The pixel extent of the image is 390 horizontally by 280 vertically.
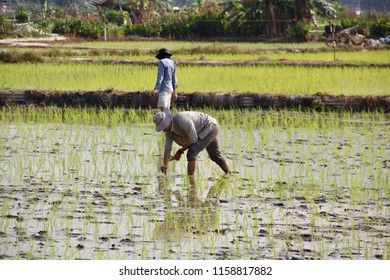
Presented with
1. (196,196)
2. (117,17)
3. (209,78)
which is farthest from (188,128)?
(117,17)

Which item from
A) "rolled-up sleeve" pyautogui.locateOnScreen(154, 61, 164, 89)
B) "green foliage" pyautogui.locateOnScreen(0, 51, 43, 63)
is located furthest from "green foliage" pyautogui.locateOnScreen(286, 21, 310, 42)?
"rolled-up sleeve" pyautogui.locateOnScreen(154, 61, 164, 89)

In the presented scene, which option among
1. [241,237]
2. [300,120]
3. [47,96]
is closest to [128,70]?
[47,96]

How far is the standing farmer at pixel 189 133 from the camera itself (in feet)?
16.8

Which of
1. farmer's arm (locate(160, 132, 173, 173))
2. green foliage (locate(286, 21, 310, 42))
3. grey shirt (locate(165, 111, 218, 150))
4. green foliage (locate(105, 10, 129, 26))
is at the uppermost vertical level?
grey shirt (locate(165, 111, 218, 150))

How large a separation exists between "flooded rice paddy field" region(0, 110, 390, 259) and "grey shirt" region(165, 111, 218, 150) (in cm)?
27

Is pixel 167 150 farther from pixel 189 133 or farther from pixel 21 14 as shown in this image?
pixel 21 14

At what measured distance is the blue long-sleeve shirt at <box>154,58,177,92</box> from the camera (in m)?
6.23

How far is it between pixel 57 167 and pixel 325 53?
7.46m

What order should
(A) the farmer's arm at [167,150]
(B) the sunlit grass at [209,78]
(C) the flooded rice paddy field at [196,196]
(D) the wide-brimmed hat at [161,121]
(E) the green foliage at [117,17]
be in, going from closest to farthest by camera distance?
1. (C) the flooded rice paddy field at [196,196]
2. (D) the wide-brimmed hat at [161,121]
3. (A) the farmer's arm at [167,150]
4. (B) the sunlit grass at [209,78]
5. (E) the green foliage at [117,17]

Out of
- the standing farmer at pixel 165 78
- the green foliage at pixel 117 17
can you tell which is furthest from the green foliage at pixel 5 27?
the standing farmer at pixel 165 78

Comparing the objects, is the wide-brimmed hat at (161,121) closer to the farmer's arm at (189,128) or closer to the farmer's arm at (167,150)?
the farmer's arm at (189,128)

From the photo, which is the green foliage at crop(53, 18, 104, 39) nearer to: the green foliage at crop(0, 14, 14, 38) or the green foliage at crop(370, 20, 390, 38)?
the green foliage at crop(0, 14, 14, 38)

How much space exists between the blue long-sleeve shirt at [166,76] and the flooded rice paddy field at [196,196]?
17.0 inches
